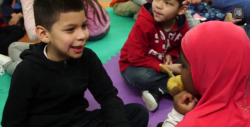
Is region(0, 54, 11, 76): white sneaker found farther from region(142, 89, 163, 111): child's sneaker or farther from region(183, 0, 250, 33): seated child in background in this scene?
region(183, 0, 250, 33): seated child in background

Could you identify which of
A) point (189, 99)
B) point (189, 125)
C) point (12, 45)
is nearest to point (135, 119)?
point (189, 99)

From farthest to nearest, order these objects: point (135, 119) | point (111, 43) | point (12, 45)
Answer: point (111, 43) < point (12, 45) < point (135, 119)

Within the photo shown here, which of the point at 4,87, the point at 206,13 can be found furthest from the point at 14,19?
the point at 206,13

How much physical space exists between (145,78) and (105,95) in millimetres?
→ 390

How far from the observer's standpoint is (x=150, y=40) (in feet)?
4.44

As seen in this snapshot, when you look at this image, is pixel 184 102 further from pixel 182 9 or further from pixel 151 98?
pixel 182 9

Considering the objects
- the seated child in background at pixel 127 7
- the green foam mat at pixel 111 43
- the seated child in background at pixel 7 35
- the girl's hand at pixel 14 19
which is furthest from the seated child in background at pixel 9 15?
the seated child in background at pixel 127 7

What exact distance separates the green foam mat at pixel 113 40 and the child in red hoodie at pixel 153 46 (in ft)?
1.24

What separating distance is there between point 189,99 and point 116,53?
953 mm

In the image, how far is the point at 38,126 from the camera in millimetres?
911

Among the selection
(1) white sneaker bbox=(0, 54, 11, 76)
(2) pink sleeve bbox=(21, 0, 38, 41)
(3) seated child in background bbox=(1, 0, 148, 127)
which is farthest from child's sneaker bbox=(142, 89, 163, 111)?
(1) white sneaker bbox=(0, 54, 11, 76)

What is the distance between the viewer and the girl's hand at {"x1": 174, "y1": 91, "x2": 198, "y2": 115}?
2.94 ft

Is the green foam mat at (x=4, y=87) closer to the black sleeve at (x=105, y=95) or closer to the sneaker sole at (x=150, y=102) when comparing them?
the black sleeve at (x=105, y=95)

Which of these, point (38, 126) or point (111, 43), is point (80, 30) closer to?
point (38, 126)
